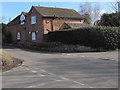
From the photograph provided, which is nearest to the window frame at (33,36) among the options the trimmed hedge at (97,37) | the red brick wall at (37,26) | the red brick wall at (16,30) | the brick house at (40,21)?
the brick house at (40,21)

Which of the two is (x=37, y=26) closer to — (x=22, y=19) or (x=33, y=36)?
(x=33, y=36)

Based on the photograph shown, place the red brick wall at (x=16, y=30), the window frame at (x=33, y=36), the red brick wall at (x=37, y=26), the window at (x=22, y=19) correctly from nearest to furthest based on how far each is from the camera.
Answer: the red brick wall at (x=37, y=26)
the window frame at (x=33, y=36)
the window at (x=22, y=19)
the red brick wall at (x=16, y=30)

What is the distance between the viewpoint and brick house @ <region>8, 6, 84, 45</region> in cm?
4944

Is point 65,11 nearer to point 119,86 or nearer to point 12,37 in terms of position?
point 12,37

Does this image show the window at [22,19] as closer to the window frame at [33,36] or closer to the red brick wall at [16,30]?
the red brick wall at [16,30]

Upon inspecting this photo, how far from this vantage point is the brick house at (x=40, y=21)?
49.4 metres

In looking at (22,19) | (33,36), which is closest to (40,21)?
(33,36)

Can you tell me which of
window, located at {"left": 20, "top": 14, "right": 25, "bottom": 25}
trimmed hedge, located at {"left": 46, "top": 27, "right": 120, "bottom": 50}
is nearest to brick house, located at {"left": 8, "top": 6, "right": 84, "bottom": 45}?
window, located at {"left": 20, "top": 14, "right": 25, "bottom": 25}

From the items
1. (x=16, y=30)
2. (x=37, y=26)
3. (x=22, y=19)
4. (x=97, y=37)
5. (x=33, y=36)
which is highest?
(x=22, y=19)

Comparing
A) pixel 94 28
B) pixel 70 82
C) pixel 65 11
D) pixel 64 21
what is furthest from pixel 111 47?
pixel 70 82

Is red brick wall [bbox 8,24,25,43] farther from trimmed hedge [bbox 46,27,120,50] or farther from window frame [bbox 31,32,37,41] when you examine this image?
trimmed hedge [bbox 46,27,120,50]

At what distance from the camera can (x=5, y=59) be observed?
22.6m

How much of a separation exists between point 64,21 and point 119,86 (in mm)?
38868

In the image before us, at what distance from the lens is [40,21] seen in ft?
163
